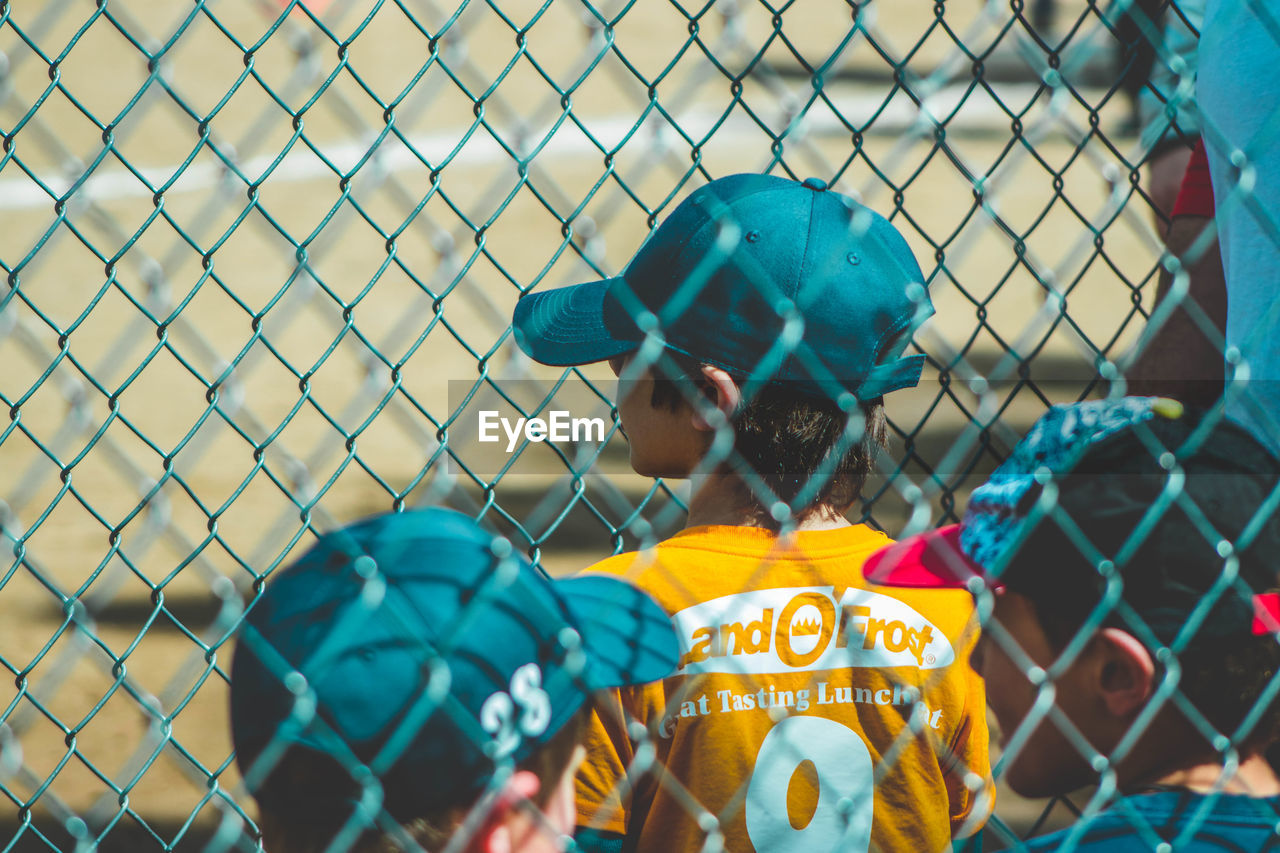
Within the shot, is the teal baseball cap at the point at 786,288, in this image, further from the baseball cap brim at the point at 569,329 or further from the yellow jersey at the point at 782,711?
the yellow jersey at the point at 782,711

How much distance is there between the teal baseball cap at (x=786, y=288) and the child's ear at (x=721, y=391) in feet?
0.05

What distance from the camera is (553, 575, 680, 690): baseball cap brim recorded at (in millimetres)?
1371

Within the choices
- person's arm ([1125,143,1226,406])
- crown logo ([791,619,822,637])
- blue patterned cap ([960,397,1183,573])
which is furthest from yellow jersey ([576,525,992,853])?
person's arm ([1125,143,1226,406])

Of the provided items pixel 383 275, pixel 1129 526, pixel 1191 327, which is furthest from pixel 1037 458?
pixel 383 275

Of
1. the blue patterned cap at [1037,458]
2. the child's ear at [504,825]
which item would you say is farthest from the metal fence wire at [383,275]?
the child's ear at [504,825]

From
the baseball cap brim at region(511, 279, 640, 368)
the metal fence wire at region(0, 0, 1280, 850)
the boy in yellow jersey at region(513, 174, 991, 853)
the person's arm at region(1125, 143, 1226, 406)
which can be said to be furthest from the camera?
the person's arm at region(1125, 143, 1226, 406)

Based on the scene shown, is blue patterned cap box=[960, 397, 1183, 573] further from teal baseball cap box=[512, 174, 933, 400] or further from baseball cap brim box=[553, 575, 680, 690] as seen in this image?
baseball cap brim box=[553, 575, 680, 690]

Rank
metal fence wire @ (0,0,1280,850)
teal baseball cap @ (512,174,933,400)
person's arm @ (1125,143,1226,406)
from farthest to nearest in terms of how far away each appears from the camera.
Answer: person's arm @ (1125,143,1226,406), metal fence wire @ (0,0,1280,850), teal baseball cap @ (512,174,933,400)

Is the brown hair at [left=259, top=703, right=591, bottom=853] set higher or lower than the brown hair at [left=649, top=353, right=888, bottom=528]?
lower

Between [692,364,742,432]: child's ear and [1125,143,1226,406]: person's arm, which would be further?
[1125,143,1226,406]: person's arm

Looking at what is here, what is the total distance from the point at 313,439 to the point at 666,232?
10.7 feet

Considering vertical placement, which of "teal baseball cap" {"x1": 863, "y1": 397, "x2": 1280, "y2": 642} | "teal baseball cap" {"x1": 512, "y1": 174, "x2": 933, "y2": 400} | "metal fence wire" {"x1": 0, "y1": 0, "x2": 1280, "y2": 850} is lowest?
"metal fence wire" {"x1": 0, "y1": 0, "x2": 1280, "y2": 850}

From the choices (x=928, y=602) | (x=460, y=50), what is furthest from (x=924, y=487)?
(x=460, y=50)

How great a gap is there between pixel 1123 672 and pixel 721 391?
0.64m
